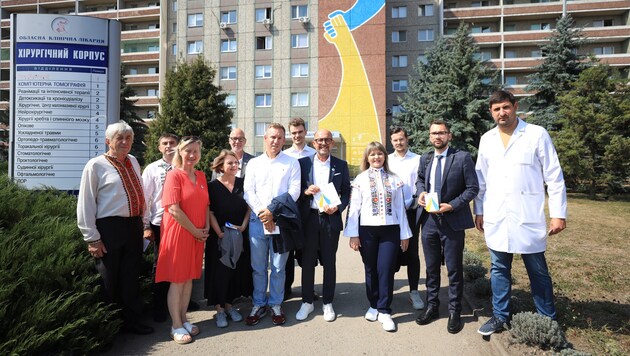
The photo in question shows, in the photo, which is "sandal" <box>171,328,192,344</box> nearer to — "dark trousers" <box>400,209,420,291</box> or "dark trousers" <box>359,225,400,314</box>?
"dark trousers" <box>359,225,400,314</box>

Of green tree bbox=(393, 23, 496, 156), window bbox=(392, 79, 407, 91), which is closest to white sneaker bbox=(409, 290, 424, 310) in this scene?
green tree bbox=(393, 23, 496, 156)

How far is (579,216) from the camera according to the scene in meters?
13.5

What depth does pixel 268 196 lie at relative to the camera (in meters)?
4.51

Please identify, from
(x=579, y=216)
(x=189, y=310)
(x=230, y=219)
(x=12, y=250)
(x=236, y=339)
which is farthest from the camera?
(x=579, y=216)

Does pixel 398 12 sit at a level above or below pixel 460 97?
above

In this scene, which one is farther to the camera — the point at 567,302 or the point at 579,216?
the point at 579,216

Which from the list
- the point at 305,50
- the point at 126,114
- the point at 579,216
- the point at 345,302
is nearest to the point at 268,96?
the point at 305,50

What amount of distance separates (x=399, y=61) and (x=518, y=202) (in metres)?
36.8

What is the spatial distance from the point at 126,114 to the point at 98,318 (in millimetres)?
29197

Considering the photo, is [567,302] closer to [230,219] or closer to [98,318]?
[230,219]

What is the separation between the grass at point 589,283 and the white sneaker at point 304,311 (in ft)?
6.94

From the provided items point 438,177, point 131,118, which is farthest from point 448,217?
point 131,118

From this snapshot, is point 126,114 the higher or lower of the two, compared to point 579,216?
higher

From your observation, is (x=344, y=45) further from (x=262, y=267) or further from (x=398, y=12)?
(x=262, y=267)
